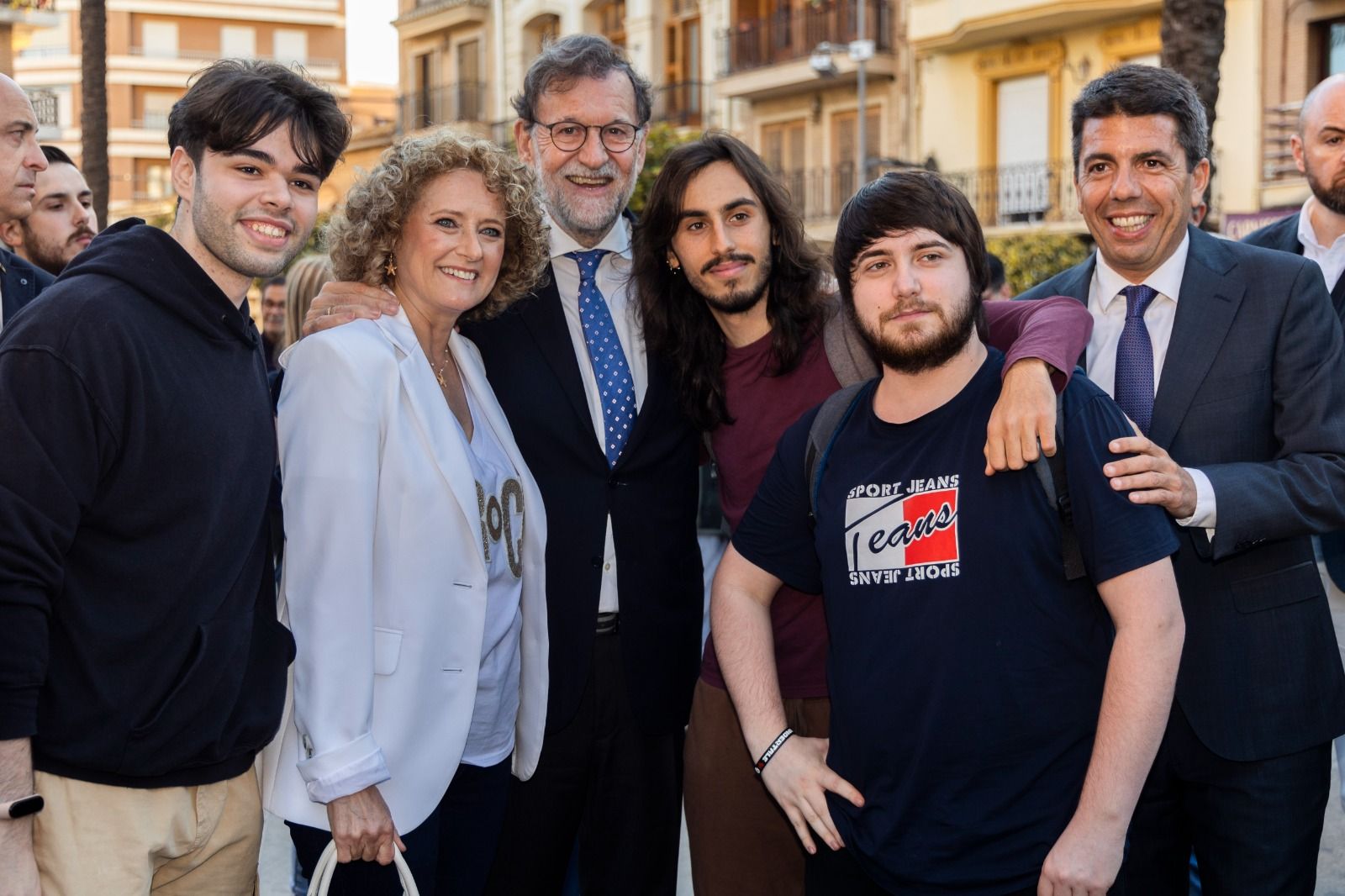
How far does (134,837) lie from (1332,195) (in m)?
4.04

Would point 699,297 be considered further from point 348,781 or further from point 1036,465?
point 348,781

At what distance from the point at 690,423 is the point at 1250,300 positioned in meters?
1.58

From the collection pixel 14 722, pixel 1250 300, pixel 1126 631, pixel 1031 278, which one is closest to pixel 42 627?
pixel 14 722

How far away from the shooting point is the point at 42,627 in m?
2.30

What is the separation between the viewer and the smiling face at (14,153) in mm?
3707

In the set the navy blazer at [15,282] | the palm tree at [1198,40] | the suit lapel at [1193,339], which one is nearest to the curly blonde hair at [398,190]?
the navy blazer at [15,282]

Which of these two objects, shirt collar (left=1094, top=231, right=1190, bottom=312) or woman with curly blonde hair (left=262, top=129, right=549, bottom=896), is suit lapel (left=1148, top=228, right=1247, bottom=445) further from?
woman with curly blonde hair (left=262, top=129, right=549, bottom=896)

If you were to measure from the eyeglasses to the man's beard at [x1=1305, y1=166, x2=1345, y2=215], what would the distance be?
2.30 meters

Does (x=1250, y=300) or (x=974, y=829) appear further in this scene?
(x=1250, y=300)

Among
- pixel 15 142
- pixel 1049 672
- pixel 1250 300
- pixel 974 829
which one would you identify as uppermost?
pixel 15 142

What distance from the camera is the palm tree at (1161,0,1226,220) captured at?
6.92m

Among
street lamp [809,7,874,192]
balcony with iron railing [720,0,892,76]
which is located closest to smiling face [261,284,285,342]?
street lamp [809,7,874,192]

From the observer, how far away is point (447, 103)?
112 ft

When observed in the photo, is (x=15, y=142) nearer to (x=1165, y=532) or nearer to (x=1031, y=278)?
(x=1165, y=532)
